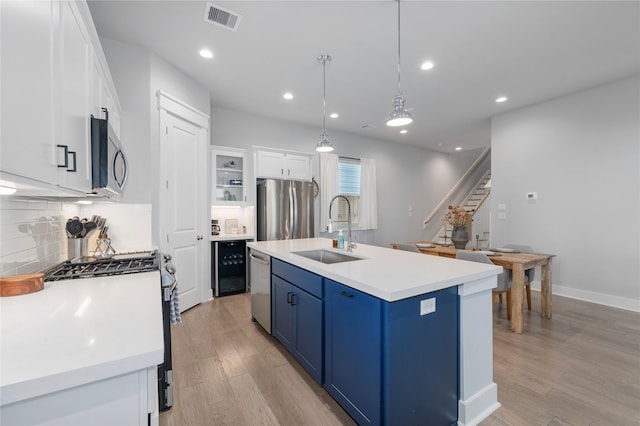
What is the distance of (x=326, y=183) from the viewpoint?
5500 mm

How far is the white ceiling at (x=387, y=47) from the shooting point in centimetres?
230

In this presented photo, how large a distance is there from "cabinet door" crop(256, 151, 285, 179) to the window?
1573 millimetres

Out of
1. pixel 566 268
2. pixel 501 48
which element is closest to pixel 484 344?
pixel 501 48

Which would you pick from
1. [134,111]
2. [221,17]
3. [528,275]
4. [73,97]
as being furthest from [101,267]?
[528,275]

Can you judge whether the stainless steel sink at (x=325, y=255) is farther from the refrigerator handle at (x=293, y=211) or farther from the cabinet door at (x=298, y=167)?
the cabinet door at (x=298, y=167)

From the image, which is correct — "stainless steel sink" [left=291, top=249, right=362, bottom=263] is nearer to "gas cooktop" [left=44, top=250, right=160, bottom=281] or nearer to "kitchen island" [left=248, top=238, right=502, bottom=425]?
"kitchen island" [left=248, top=238, right=502, bottom=425]

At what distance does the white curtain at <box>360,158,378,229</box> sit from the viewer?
604cm

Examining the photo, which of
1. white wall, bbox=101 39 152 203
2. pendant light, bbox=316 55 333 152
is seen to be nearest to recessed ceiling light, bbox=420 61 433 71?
pendant light, bbox=316 55 333 152

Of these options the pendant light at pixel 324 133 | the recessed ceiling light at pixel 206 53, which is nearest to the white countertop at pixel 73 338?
the pendant light at pixel 324 133

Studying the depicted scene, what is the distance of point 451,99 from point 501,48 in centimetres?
131

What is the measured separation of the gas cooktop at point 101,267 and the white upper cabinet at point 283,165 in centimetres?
253

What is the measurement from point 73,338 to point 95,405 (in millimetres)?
221

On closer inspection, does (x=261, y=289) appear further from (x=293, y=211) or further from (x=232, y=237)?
(x=293, y=211)

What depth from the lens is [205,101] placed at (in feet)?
12.4
